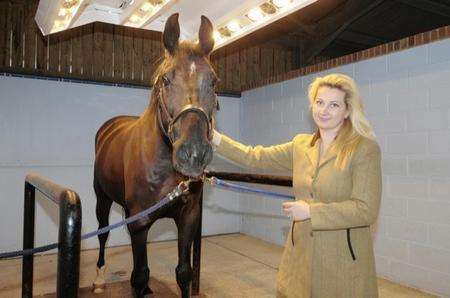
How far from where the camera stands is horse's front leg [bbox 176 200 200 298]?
6.34ft

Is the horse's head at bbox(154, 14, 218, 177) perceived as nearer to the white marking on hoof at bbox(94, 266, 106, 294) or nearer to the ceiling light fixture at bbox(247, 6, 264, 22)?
the ceiling light fixture at bbox(247, 6, 264, 22)

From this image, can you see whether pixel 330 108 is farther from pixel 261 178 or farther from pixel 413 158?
pixel 413 158

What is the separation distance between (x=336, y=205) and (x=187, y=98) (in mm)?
712

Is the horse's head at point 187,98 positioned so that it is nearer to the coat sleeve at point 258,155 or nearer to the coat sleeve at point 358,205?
the coat sleeve at point 258,155

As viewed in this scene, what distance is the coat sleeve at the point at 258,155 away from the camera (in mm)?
1697

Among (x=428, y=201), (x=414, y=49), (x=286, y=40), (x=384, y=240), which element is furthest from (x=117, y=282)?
(x=286, y=40)

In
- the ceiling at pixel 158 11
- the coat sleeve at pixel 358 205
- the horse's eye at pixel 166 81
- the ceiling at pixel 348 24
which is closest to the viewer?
the coat sleeve at pixel 358 205

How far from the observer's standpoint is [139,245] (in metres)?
1.91

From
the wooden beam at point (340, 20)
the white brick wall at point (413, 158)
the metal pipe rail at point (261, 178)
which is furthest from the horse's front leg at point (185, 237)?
the wooden beam at point (340, 20)

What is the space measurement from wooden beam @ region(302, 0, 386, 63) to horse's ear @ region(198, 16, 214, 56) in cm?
300

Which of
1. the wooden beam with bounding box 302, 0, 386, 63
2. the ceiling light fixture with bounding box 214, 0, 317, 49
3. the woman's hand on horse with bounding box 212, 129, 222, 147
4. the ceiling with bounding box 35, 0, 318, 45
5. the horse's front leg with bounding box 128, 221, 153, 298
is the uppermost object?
the wooden beam with bounding box 302, 0, 386, 63

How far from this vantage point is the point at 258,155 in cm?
175

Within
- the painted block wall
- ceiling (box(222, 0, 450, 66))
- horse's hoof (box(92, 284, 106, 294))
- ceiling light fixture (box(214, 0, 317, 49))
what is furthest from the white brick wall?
the painted block wall

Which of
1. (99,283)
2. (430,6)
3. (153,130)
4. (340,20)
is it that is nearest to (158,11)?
(153,130)
